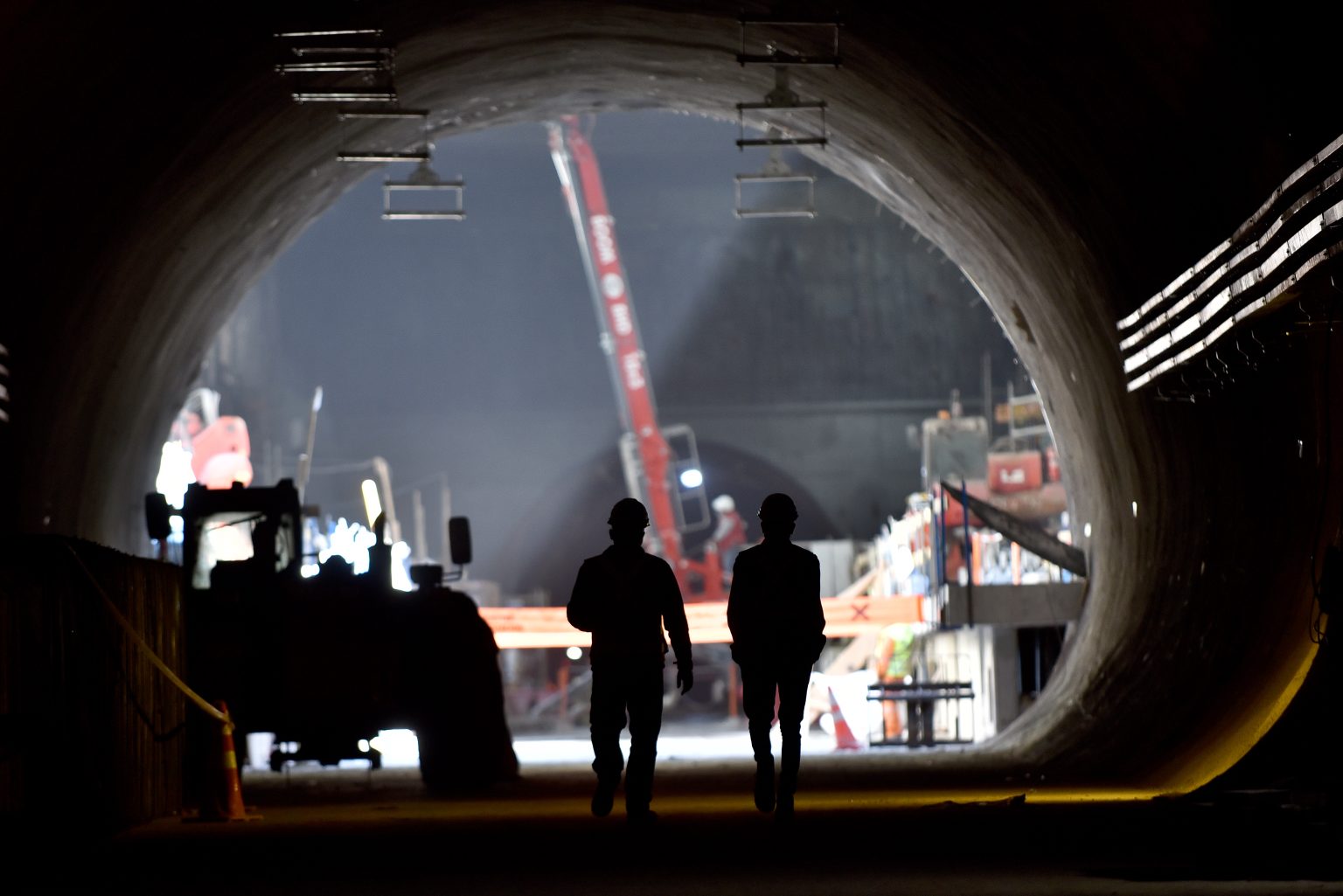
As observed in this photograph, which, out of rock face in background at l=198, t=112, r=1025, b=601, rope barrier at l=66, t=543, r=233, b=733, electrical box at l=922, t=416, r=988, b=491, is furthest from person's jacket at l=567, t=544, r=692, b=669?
rock face in background at l=198, t=112, r=1025, b=601

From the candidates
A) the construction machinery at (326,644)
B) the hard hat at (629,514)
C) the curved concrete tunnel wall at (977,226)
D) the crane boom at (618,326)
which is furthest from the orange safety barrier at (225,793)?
the crane boom at (618,326)

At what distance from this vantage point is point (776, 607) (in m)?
11.1

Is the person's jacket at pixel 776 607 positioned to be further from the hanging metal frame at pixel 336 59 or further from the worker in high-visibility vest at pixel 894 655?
the worker in high-visibility vest at pixel 894 655

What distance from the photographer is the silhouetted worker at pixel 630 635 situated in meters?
11.1

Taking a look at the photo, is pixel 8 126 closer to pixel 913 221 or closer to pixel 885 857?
pixel 885 857

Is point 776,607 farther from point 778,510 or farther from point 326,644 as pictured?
point 326,644

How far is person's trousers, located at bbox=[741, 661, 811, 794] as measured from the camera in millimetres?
11133

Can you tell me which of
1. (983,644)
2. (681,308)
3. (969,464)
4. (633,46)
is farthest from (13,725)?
(681,308)

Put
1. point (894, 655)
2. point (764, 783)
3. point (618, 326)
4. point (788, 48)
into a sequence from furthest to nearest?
1. point (618, 326)
2. point (894, 655)
3. point (788, 48)
4. point (764, 783)

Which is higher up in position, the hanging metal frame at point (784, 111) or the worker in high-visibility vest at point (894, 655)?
the hanging metal frame at point (784, 111)

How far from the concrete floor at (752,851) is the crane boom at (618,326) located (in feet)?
96.9

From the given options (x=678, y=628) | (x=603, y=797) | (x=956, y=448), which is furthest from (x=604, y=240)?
(x=678, y=628)

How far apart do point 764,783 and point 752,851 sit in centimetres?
176

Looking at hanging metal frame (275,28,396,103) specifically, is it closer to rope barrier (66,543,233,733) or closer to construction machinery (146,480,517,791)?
construction machinery (146,480,517,791)
